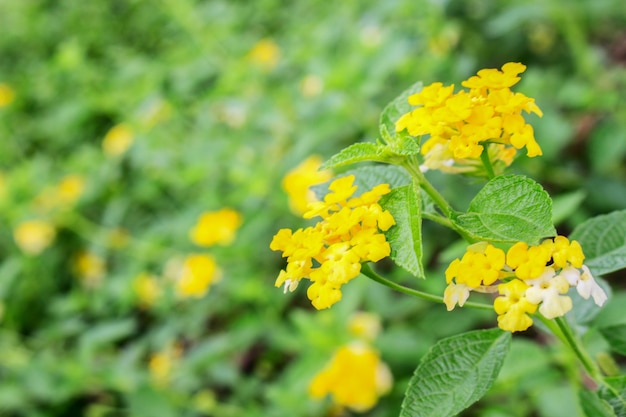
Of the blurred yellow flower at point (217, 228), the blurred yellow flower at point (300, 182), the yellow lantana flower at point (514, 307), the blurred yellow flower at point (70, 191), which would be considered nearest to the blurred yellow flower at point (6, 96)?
the blurred yellow flower at point (70, 191)

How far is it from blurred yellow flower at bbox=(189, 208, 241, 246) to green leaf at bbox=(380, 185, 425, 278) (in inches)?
43.6

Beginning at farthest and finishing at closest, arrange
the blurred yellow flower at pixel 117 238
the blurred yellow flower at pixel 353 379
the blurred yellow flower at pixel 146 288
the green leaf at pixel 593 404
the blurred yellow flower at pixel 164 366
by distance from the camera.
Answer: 1. the blurred yellow flower at pixel 117 238
2. the blurred yellow flower at pixel 146 288
3. the blurred yellow flower at pixel 164 366
4. the blurred yellow flower at pixel 353 379
5. the green leaf at pixel 593 404

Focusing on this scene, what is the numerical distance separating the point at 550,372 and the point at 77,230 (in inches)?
62.3

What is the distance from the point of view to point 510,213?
1.86ft

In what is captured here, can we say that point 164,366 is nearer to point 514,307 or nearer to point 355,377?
point 355,377

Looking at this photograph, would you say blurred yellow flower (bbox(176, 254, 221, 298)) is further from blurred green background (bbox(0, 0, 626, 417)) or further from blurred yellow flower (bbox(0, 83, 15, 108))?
blurred yellow flower (bbox(0, 83, 15, 108))

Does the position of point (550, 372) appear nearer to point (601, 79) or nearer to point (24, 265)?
point (601, 79)

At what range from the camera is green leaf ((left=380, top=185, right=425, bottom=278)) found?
0.55 metres

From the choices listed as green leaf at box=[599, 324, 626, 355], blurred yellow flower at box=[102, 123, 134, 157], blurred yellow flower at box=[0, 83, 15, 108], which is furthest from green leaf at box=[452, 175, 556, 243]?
blurred yellow flower at box=[0, 83, 15, 108]

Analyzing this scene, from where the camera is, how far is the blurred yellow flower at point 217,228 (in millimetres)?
1678

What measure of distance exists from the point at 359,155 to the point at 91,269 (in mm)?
1642

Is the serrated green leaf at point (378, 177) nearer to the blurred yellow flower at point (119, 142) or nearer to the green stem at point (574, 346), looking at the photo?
the green stem at point (574, 346)

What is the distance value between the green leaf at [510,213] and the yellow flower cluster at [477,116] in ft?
0.10

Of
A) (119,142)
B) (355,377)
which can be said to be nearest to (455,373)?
(355,377)
